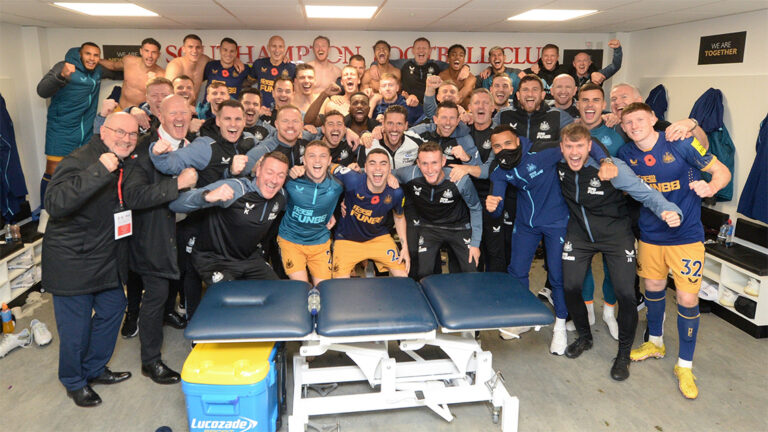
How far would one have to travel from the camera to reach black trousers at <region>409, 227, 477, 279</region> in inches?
146

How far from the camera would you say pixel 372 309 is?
2.49 meters

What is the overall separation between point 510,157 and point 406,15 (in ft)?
6.75

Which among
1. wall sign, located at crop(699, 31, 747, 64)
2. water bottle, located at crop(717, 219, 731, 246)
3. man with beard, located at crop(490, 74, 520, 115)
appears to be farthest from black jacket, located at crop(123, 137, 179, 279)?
wall sign, located at crop(699, 31, 747, 64)

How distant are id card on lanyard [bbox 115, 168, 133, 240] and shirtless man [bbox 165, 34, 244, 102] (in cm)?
258

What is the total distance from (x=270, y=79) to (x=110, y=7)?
1.61 meters

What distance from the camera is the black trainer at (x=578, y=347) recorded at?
11.5 feet

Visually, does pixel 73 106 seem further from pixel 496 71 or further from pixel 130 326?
pixel 496 71

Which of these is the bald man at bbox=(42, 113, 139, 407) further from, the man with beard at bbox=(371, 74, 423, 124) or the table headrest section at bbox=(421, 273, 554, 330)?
the man with beard at bbox=(371, 74, 423, 124)

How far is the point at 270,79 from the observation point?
5.49 m

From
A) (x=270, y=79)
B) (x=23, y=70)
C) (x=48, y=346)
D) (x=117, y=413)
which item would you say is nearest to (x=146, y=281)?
(x=117, y=413)

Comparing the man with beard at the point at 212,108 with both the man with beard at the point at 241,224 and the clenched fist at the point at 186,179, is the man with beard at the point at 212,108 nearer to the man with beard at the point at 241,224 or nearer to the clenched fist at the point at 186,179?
the man with beard at the point at 241,224

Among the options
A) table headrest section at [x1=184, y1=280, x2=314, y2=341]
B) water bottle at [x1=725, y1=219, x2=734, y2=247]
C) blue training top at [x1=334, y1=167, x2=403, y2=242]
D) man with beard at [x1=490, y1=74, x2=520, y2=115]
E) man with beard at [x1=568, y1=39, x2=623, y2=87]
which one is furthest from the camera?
man with beard at [x1=568, y1=39, x2=623, y2=87]

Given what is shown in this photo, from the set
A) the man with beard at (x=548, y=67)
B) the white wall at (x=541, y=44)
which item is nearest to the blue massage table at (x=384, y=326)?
the white wall at (x=541, y=44)

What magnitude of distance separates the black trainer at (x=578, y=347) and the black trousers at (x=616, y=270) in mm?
287
